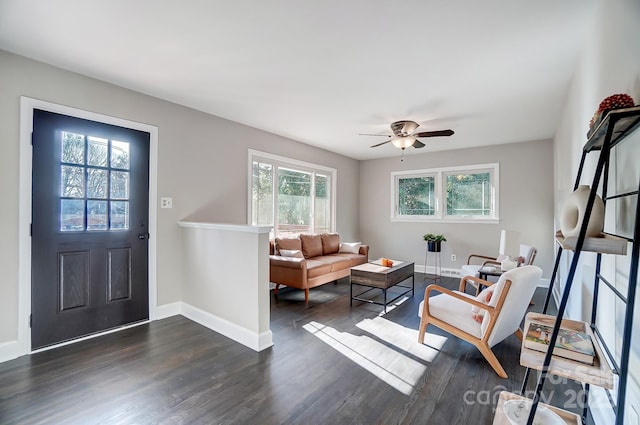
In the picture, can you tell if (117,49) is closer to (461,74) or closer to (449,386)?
(461,74)

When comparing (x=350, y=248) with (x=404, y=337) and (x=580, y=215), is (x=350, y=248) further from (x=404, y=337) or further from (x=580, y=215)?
(x=580, y=215)

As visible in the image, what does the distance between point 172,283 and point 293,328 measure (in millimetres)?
1560

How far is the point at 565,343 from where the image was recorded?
1353 millimetres

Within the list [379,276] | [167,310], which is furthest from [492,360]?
[167,310]

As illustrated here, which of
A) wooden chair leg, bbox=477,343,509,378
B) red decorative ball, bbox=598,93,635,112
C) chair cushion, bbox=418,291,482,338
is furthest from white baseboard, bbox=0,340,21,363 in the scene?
red decorative ball, bbox=598,93,635,112

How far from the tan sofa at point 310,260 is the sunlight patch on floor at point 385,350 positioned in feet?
3.02

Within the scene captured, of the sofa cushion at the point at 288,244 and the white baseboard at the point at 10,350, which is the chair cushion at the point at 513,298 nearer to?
the sofa cushion at the point at 288,244

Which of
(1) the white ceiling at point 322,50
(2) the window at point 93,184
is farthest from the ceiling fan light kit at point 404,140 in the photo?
(2) the window at point 93,184

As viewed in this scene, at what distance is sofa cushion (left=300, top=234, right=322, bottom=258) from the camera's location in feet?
16.6

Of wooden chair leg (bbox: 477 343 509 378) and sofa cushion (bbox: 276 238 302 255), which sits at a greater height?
sofa cushion (bbox: 276 238 302 255)

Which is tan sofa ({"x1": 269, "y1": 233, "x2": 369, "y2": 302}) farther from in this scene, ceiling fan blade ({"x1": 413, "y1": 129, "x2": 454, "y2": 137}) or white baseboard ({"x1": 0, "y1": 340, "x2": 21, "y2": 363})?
white baseboard ({"x1": 0, "y1": 340, "x2": 21, "y2": 363})

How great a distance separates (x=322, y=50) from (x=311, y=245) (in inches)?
129

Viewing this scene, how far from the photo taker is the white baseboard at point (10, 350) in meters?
2.50

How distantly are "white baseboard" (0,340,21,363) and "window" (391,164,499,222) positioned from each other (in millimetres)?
5954
